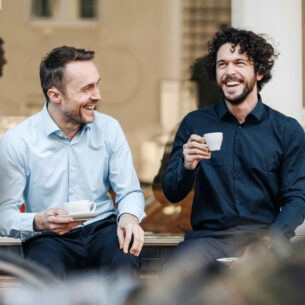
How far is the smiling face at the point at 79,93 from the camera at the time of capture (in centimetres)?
406

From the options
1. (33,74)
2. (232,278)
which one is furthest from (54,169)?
(232,278)

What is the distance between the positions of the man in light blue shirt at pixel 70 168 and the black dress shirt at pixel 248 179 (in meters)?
0.26

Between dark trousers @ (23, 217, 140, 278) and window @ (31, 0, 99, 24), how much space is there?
2381mm

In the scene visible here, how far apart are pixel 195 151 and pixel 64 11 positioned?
2882 mm

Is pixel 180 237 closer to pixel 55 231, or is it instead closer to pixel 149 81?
pixel 149 81

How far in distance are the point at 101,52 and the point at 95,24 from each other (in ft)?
0.65

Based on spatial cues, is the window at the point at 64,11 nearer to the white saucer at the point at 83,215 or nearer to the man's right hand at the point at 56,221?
the man's right hand at the point at 56,221

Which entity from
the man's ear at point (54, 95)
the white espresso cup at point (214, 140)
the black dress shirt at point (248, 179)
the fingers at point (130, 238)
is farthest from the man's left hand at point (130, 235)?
the man's ear at point (54, 95)

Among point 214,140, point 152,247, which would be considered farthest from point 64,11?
point 214,140

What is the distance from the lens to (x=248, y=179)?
4.08 metres

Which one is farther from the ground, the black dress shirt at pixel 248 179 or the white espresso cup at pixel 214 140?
the white espresso cup at pixel 214 140

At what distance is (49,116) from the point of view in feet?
13.5

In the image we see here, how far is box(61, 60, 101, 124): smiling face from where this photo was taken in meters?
4.06

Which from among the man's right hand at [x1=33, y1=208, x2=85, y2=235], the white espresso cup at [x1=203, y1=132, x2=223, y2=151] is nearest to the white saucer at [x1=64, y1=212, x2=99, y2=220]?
the man's right hand at [x1=33, y1=208, x2=85, y2=235]
